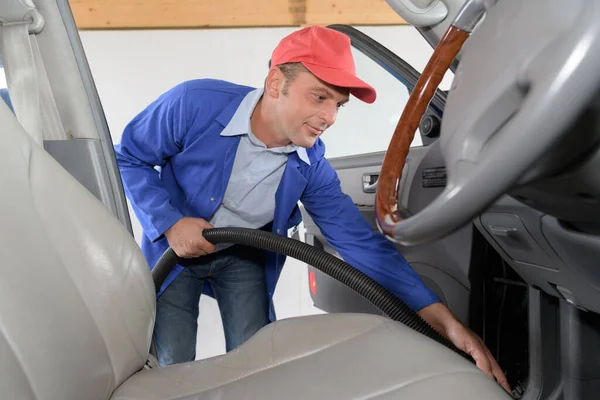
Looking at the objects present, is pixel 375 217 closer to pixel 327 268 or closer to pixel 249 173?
pixel 327 268

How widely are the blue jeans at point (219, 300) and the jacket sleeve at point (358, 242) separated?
29 cm

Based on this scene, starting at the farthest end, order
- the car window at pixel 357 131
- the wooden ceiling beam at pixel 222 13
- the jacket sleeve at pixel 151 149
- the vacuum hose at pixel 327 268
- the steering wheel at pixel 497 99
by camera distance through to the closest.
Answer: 1. the car window at pixel 357 131
2. the wooden ceiling beam at pixel 222 13
3. the jacket sleeve at pixel 151 149
4. the vacuum hose at pixel 327 268
5. the steering wheel at pixel 497 99

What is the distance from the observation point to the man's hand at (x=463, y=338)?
85 centimetres

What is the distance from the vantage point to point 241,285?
1552 millimetres

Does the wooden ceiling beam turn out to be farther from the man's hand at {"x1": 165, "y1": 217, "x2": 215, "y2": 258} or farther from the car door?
the man's hand at {"x1": 165, "y1": 217, "x2": 215, "y2": 258}

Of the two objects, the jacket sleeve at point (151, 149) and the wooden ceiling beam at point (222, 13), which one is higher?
the wooden ceiling beam at point (222, 13)

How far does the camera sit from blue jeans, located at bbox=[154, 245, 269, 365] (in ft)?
4.89

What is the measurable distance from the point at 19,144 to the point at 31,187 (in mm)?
58

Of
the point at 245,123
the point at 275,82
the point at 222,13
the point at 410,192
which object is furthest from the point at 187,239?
the point at 222,13

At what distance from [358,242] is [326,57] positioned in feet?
1.44

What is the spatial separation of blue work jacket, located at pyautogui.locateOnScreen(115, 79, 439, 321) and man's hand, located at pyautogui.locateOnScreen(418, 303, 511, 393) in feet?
0.62

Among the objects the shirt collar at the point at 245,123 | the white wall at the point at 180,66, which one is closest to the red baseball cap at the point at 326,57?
the shirt collar at the point at 245,123

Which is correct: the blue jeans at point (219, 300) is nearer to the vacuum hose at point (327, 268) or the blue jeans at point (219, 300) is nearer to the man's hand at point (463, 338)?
the vacuum hose at point (327, 268)

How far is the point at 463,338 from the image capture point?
91 cm
